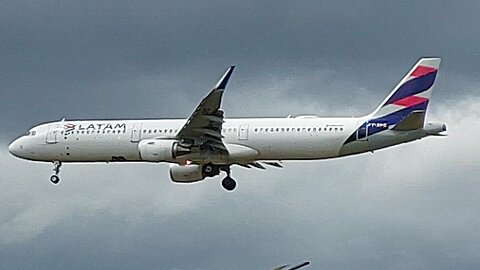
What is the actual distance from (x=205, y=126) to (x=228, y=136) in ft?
8.36

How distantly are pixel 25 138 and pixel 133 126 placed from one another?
8731mm

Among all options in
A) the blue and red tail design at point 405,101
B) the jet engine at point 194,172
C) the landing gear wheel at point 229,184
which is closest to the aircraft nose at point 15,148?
the jet engine at point 194,172

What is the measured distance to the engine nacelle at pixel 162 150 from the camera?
308 ft

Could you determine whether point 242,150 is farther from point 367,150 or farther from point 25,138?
point 25,138

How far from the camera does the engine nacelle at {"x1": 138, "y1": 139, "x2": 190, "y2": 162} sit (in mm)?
93812

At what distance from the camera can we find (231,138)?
9525 cm

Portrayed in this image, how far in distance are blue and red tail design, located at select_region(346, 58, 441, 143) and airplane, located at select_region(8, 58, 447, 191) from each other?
58 millimetres

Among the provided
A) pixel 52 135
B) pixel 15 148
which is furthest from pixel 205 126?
pixel 15 148

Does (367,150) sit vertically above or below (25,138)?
below

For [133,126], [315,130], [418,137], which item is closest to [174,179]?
[133,126]

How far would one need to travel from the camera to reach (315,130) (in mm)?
92062

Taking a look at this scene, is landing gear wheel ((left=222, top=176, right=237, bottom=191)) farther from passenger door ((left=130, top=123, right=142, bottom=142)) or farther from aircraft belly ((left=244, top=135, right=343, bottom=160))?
aircraft belly ((left=244, top=135, right=343, bottom=160))

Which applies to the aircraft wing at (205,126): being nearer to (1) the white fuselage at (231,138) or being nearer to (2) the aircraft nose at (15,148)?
(1) the white fuselage at (231,138)

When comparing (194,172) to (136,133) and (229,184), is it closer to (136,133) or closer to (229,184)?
(229,184)
